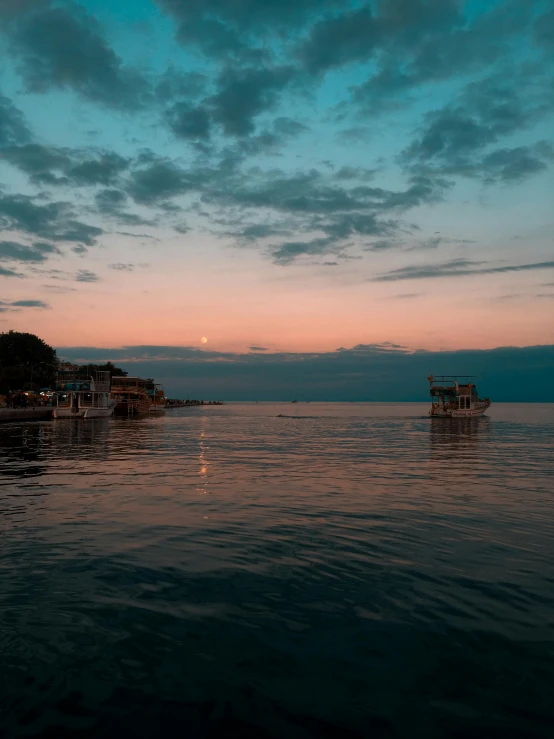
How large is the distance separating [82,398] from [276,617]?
90884 mm

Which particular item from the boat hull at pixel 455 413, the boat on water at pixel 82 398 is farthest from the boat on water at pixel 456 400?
the boat on water at pixel 82 398

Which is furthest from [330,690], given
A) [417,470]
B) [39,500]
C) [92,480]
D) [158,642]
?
[417,470]

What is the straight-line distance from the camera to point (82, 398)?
3637 inches

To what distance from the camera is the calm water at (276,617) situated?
5.55 metres

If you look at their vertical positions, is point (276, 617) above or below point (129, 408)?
above

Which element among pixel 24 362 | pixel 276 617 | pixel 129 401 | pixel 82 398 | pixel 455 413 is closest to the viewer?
pixel 276 617

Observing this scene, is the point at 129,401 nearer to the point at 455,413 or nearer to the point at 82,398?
the point at 82,398

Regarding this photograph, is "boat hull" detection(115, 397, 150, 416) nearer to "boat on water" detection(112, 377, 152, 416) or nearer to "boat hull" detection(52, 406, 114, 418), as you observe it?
"boat on water" detection(112, 377, 152, 416)

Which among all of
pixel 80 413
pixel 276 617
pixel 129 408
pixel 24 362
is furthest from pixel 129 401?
pixel 276 617

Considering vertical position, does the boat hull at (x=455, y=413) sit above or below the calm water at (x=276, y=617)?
below

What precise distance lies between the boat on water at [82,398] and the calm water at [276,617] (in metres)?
74.2

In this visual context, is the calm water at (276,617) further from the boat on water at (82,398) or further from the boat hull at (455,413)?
the boat hull at (455,413)

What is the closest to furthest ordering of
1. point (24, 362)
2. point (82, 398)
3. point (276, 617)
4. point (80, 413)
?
point (276, 617) < point (80, 413) < point (82, 398) < point (24, 362)

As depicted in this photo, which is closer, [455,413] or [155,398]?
[455,413]
